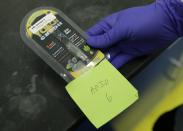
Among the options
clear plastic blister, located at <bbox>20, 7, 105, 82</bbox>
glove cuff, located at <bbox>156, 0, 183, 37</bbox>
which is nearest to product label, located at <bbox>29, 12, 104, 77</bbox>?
clear plastic blister, located at <bbox>20, 7, 105, 82</bbox>

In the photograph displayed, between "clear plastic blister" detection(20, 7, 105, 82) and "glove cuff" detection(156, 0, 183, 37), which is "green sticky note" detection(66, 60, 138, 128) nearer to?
"clear plastic blister" detection(20, 7, 105, 82)

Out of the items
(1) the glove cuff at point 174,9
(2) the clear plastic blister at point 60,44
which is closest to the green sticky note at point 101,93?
(2) the clear plastic blister at point 60,44

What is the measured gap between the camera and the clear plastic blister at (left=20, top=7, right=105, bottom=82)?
22.4 inches

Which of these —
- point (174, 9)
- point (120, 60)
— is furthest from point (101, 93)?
point (174, 9)

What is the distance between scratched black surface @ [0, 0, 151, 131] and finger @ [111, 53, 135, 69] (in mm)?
104

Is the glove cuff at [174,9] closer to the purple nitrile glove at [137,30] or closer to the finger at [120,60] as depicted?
the purple nitrile glove at [137,30]

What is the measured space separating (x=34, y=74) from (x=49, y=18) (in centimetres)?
12

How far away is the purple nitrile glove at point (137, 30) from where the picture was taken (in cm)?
61

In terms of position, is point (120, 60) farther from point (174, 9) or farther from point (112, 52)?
point (174, 9)

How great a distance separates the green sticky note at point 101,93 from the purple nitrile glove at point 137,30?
6 centimetres

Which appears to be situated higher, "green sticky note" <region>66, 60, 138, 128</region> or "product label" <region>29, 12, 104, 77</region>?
"product label" <region>29, 12, 104, 77</region>

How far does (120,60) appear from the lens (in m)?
0.61

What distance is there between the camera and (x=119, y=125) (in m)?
0.88

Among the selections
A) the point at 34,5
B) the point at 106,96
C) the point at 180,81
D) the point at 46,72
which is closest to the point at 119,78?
the point at 106,96
